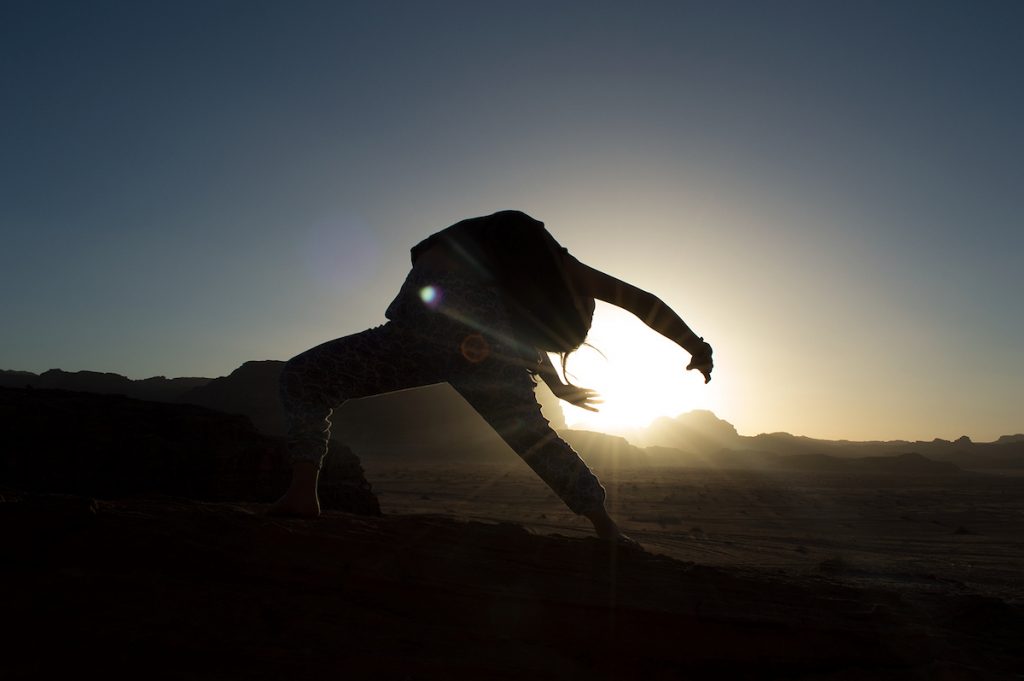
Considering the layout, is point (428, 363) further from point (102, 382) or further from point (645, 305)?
point (102, 382)

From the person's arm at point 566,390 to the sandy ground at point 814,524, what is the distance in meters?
1.21

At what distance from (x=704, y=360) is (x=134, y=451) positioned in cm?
473

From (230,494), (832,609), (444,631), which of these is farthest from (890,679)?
(230,494)

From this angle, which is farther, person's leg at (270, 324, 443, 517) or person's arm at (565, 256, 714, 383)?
person's arm at (565, 256, 714, 383)

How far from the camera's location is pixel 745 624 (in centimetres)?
195

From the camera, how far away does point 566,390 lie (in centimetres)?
265

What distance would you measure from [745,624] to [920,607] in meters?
0.95

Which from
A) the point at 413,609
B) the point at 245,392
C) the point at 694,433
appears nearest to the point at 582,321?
the point at 413,609

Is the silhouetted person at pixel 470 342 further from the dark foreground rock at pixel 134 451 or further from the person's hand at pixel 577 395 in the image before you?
the dark foreground rock at pixel 134 451

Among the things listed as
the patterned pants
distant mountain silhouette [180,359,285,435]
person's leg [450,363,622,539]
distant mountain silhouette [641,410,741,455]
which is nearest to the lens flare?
the patterned pants

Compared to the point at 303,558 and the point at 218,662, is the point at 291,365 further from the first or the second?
the point at 218,662

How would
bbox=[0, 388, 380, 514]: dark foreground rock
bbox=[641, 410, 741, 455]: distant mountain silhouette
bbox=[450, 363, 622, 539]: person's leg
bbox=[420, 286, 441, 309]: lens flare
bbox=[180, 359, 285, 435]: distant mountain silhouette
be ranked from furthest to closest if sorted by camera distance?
1. bbox=[641, 410, 741, 455]: distant mountain silhouette
2. bbox=[180, 359, 285, 435]: distant mountain silhouette
3. bbox=[0, 388, 380, 514]: dark foreground rock
4. bbox=[420, 286, 441, 309]: lens flare
5. bbox=[450, 363, 622, 539]: person's leg

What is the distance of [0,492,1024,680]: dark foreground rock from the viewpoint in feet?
5.14

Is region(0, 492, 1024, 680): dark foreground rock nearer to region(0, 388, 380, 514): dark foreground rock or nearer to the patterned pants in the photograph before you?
the patterned pants
